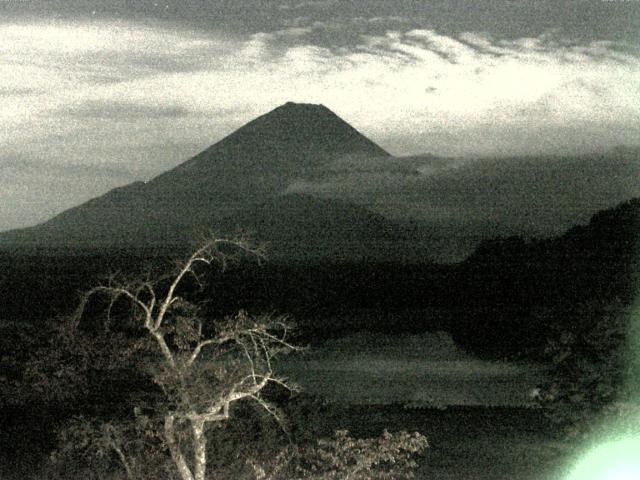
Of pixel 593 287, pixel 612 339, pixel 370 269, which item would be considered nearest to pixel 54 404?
pixel 612 339

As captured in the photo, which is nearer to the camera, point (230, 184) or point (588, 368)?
point (588, 368)

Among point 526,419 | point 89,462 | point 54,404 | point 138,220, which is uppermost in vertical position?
point 138,220

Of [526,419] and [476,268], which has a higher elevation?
[476,268]

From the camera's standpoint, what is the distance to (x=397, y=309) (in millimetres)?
19688

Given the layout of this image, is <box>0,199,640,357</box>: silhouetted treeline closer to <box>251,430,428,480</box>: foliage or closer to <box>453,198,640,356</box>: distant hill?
<box>453,198,640,356</box>: distant hill

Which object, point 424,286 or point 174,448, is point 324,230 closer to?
point 424,286

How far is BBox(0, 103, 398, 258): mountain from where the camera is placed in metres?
25.4

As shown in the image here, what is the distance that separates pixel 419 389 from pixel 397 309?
521 cm

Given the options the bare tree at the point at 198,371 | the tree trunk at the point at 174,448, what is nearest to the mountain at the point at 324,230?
the bare tree at the point at 198,371

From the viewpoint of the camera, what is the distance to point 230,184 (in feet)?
90.4

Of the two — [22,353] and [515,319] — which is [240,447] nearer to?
[22,353]

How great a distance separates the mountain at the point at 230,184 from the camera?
2539 centimetres

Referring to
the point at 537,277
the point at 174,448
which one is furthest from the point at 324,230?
the point at 174,448

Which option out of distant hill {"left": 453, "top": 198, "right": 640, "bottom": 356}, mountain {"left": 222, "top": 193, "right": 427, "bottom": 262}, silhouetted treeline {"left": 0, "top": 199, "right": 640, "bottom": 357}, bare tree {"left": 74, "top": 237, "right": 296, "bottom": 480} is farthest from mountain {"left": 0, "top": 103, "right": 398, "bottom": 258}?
bare tree {"left": 74, "top": 237, "right": 296, "bottom": 480}
